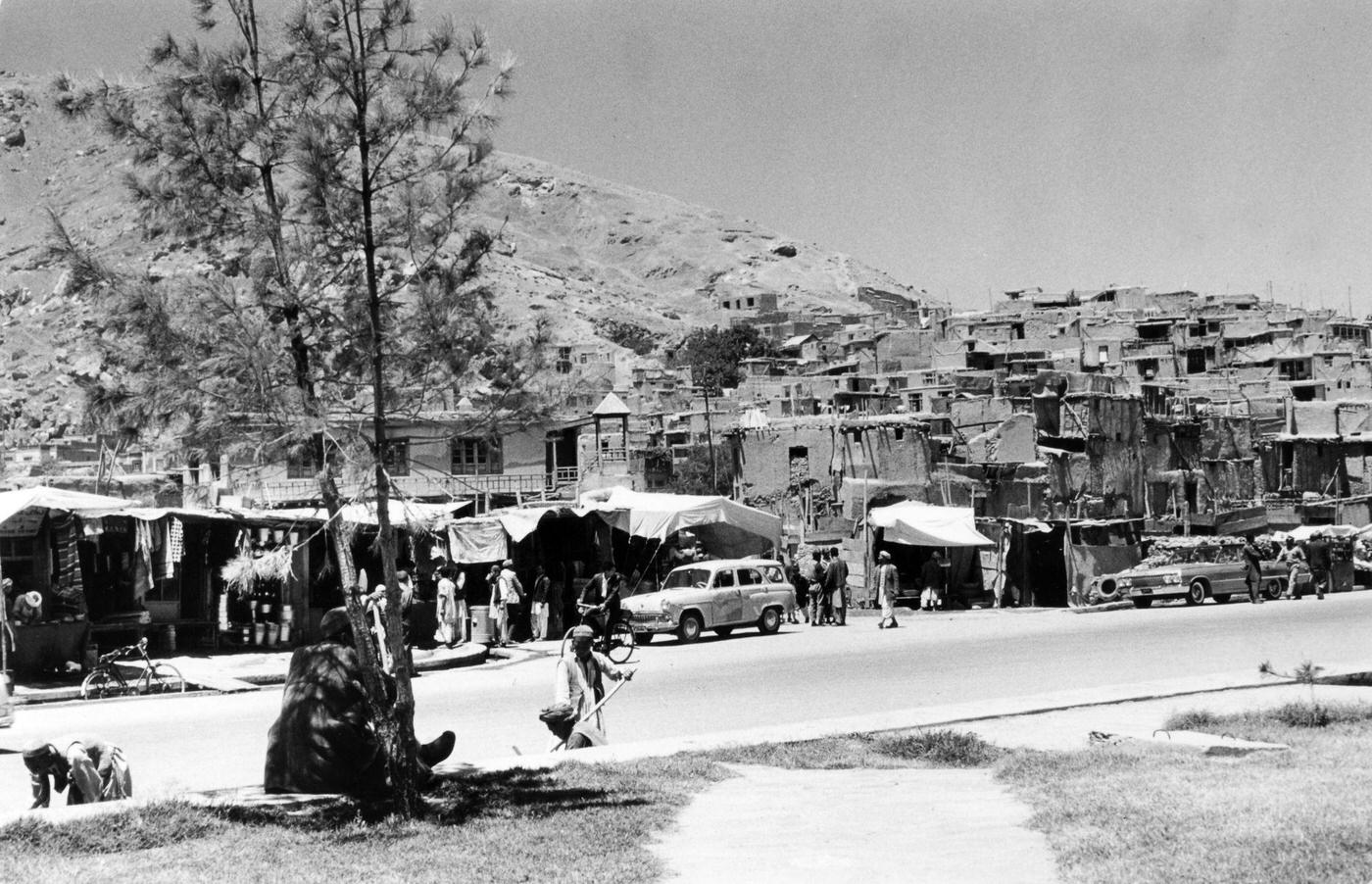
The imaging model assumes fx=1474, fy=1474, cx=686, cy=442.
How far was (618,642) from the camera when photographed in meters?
22.0

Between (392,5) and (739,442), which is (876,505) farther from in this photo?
(392,5)

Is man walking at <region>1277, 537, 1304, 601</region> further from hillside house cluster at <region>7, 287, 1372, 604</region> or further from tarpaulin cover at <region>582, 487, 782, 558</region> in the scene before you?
tarpaulin cover at <region>582, 487, 782, 558</region>

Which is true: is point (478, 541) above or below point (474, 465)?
below

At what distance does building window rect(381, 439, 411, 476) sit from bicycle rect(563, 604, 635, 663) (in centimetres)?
1095

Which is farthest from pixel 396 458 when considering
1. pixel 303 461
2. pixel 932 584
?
pixel 932 584

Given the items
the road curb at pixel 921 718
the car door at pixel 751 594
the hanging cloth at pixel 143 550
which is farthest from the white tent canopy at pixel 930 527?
the hanging cloth at pixel 143 550

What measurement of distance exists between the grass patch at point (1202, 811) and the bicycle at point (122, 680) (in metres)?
10.9

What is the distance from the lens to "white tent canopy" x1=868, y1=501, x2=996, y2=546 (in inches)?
1254

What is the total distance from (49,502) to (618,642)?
319 inches

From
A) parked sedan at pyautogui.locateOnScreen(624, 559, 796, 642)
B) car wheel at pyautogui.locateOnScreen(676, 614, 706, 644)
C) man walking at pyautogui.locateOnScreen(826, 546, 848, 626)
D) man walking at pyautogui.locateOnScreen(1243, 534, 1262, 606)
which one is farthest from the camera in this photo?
man walking at pyautogui.locateOnScreen(1243, 534, 1262, 606)

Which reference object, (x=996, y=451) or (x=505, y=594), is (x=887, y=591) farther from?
(x=996, y=451)

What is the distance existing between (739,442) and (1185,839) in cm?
3578

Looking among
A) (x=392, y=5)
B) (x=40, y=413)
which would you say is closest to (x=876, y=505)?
(x=392, y=5)

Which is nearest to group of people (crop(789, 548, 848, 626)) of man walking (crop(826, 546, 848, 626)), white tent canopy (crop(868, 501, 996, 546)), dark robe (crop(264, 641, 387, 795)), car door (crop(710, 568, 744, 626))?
man walking (crop(826, 546, 848, 626))
